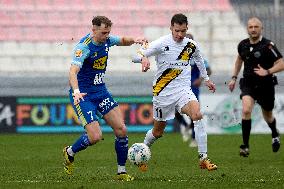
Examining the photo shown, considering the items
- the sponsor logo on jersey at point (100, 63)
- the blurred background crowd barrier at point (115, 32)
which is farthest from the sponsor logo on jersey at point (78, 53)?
the blurred background crowd barrier at point (115, 32)

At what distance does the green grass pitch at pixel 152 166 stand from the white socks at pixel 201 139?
287mm

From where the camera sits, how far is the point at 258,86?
15000mm

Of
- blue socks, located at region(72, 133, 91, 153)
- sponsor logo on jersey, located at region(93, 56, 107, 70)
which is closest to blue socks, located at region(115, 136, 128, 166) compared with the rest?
blue socks, located at region(72, 133, 91, 153)

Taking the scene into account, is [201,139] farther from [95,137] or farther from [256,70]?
[256,70]

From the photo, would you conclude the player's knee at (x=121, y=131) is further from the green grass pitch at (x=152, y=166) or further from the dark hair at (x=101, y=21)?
the dark hair at (x=101, y=21)

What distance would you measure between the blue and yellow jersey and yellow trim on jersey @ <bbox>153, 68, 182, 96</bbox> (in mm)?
1274

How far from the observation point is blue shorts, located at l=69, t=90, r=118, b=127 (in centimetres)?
1099

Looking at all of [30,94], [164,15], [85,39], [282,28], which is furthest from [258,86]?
[164,15]

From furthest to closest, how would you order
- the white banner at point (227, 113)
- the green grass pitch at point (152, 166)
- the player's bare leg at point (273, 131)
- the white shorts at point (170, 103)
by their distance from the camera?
the white banner at point (227, 113)
the player's bare leg at point (273, 131)
the white shorts at point (170, 103)
the green grass pitch at point (152, 166)

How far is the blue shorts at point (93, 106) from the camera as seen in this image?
11.0 m

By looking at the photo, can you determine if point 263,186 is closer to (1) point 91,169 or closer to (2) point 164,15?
(1) point 91,169

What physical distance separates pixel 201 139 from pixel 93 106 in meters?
1.61

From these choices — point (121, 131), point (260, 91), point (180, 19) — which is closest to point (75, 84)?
point (121, 131)

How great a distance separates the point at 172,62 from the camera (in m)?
12.2
